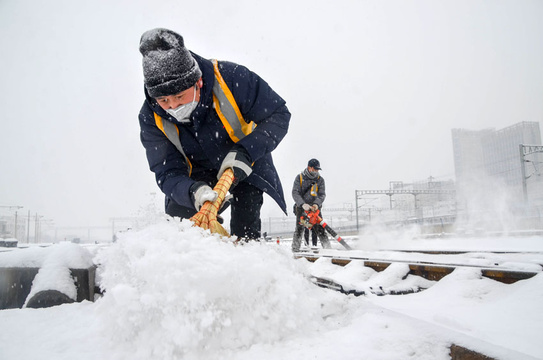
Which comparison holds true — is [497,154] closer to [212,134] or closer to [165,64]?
[212,134]

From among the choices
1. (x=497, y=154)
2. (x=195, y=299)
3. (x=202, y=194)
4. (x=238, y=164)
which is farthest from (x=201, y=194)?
(x=497, y=154)

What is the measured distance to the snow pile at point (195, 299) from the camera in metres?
1.17

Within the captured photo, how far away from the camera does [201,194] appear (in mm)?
2055

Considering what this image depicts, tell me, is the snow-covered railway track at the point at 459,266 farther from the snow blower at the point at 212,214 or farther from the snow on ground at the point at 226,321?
the snow blower at the point at 212,214

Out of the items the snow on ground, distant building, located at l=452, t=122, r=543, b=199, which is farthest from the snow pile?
distant building, located at l=452, t=122, r=543, b=199

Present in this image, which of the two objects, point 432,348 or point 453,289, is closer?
point 432,348

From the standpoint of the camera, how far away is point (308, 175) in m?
8.05

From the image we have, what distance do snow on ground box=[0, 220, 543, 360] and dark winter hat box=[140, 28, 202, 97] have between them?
1.03 meters

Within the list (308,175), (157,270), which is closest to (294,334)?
(157,270)

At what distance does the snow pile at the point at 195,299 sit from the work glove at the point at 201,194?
19.8 inches

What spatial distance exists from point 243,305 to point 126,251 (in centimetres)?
55

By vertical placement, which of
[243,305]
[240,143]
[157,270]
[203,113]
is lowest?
[243,305]

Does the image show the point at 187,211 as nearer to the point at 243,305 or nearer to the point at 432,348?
the point at 243,305

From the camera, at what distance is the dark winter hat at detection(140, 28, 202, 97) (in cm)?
213
